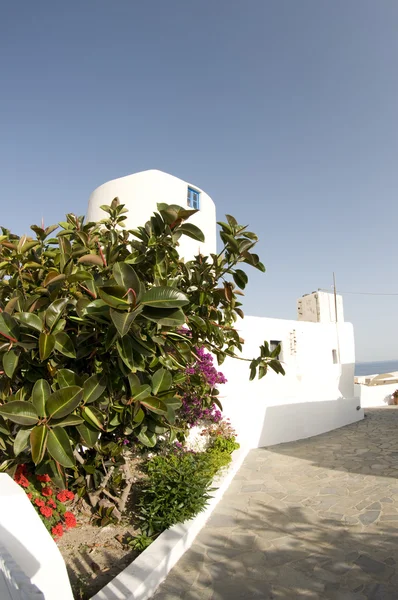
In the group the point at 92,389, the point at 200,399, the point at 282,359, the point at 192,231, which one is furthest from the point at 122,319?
the point at 282,359

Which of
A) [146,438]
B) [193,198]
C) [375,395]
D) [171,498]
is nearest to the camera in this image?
[146,438]

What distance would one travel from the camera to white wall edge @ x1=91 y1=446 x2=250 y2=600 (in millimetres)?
3516

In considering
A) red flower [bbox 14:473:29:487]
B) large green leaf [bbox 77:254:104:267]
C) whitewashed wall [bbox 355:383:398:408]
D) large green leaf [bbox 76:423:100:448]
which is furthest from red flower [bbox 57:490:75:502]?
whitewashed wall [bbox 355:383:398:408]

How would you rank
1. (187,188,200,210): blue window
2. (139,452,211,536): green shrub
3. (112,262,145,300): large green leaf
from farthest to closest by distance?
(187,188,200,210): blue window < (139,452,211,536): green shrub < (112,262,145,300): large green leaf

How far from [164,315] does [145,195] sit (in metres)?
11.1

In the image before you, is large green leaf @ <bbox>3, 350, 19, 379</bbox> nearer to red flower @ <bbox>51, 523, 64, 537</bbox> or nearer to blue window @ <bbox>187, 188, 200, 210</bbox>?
red flower @ <bbox>51, 523, 64, 537</bbox>

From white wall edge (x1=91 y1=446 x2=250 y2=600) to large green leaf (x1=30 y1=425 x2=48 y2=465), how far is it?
2.05m

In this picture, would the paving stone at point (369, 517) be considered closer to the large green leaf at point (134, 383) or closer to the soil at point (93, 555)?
the soil at point (93, 555)

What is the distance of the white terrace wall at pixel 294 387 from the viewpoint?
34.6 ft

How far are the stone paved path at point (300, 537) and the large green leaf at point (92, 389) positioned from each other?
252 centimetres

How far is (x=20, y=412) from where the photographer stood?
8.04ft

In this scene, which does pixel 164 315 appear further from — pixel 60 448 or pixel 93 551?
pixel 93 551

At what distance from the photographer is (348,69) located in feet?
30.6

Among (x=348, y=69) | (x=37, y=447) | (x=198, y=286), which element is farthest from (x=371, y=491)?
(x=348, y=69)
